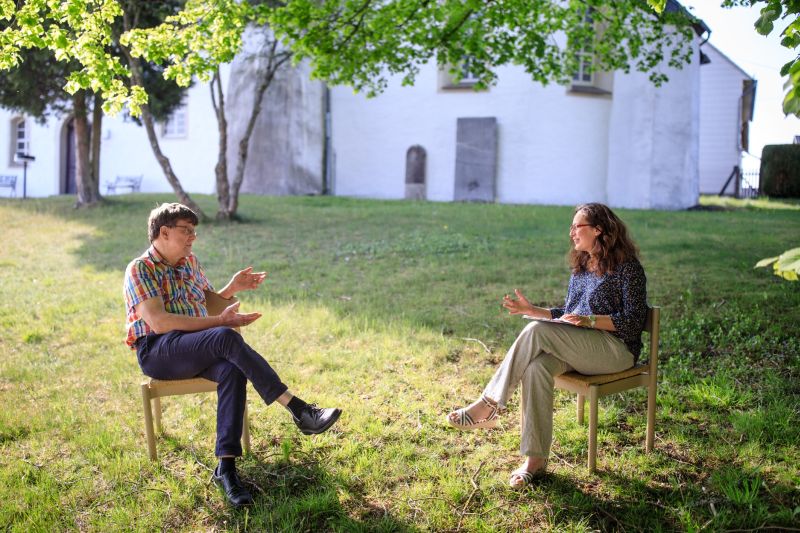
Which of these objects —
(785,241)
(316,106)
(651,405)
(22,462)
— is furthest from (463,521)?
(316,106)

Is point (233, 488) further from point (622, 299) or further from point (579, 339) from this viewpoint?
point (622, 299)

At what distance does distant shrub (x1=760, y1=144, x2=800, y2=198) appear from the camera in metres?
20.9

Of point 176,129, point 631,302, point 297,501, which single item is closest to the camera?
point 297,501

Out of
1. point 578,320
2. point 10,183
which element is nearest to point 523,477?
point 578,320

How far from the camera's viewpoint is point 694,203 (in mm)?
18641

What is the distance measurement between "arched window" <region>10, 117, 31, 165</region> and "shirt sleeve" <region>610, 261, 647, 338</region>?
26.2 metres

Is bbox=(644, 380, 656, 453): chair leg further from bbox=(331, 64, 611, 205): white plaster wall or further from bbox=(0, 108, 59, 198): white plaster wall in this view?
bbox=(0, 108, 59, 198): white plaster wall

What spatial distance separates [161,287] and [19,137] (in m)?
25.6

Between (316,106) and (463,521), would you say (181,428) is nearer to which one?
(463,521)

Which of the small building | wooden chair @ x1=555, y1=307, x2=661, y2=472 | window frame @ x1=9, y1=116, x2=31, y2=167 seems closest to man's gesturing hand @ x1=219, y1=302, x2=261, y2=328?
wooden chair @ x1=555, y1=307, x2=661, y2=472

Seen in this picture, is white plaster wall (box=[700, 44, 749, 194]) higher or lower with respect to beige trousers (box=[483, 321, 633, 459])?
higher

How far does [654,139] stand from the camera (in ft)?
58.7

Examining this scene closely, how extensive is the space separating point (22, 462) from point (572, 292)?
11.0 feet

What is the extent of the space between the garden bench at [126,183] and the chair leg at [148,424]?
2055cm
